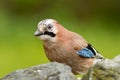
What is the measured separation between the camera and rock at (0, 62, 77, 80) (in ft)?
17.5

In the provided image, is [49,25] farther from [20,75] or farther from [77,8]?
[77,8]

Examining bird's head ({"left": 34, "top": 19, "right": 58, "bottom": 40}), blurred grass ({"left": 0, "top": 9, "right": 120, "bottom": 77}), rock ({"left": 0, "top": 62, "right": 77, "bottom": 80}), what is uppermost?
bird's head ({"left": 34, "top": 19, "right": 58, "bottom": 40})

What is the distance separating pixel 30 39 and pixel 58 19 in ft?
2.54

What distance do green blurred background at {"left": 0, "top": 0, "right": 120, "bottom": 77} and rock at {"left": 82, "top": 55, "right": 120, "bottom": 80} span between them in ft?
14.9

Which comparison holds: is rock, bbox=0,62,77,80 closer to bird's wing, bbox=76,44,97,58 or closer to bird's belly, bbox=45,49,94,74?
bird's belly, bbox=45,49,94,74

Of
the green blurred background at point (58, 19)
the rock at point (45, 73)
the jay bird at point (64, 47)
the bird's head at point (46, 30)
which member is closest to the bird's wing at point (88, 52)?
the jay bird at point (64, 47)

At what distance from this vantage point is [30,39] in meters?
10.7

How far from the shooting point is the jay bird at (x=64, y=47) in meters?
5.91

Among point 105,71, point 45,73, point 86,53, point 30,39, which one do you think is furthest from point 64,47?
point 30,39

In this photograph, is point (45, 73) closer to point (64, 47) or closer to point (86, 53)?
point (64, 47)

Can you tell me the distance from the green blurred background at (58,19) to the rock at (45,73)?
4.40 meters

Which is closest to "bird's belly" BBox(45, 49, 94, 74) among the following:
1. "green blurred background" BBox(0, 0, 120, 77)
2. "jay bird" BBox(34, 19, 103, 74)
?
"jay bird" BBox(34, 19, 103, 74)

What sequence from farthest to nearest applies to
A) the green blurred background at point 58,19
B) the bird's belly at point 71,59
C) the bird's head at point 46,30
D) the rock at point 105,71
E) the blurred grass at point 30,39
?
the green blurred background at point 58,19 → the blurred grass at point 30,39 → the bird's belly at point 71,59 → the bird's head at point 46,30 → the rock at point 105,71

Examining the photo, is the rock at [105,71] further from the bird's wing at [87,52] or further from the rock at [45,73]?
the bird's wing at [87,52]
